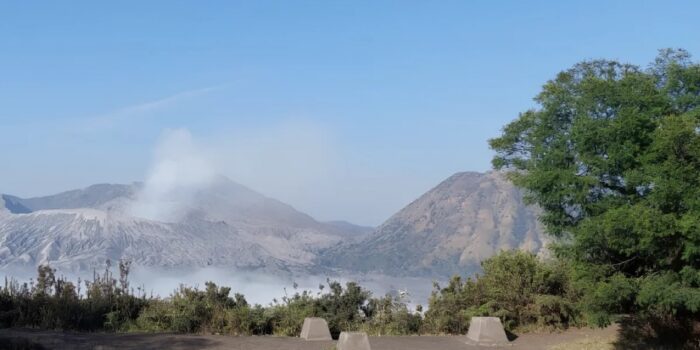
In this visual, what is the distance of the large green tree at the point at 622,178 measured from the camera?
11008 millimetres

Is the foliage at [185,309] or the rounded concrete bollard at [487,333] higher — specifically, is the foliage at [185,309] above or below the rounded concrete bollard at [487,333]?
above

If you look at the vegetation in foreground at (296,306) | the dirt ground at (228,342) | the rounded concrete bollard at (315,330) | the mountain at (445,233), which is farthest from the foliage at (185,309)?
the mountain at (445,233)

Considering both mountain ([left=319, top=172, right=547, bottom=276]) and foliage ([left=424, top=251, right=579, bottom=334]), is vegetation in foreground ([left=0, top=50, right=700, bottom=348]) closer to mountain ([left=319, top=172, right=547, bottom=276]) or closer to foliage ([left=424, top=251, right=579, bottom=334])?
foliage ([left=424, top=251, right=579, bottom=334])

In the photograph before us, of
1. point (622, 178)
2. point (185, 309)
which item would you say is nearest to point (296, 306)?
point (185, 309)

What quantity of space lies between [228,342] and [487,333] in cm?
575

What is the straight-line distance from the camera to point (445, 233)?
11088 cm

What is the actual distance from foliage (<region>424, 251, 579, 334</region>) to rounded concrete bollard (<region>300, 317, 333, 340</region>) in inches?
172

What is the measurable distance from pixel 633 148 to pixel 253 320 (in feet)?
28.6

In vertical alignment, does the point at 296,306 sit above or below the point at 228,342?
above

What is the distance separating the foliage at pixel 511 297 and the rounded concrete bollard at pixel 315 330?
14.3 feet

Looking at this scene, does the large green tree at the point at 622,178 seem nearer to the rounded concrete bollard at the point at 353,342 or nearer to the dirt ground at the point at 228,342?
the dirt ground at the point at 228,342

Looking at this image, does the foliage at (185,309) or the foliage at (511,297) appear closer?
the foliage at (185,309)

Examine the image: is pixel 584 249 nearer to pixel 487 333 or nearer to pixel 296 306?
pixel 487 333

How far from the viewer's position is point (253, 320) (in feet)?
51.0
